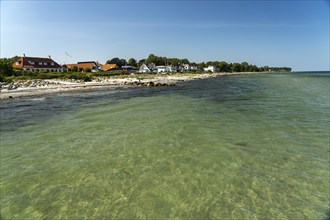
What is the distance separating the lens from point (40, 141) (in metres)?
11.2

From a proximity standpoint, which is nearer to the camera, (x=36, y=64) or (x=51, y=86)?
(x=51, y=86)

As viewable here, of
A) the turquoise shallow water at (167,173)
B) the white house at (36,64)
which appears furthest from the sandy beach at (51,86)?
the white house at (36,64)

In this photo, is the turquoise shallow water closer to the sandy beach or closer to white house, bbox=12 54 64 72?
the sandy beach

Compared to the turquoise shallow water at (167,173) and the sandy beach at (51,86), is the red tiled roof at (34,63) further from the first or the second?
the turquoise shallow water at (167,173)

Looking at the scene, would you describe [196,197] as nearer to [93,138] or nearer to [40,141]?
[93,138]

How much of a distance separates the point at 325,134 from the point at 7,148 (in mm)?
16653

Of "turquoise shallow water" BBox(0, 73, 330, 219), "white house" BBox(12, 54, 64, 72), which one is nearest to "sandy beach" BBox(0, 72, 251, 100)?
"turquoise shallow water" BBox(0, 73, 330, 219)

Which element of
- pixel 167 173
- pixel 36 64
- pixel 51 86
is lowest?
pixel 167 173

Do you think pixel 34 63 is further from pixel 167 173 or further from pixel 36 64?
pixel 167 173

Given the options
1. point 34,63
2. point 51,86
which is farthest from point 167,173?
point 34,63

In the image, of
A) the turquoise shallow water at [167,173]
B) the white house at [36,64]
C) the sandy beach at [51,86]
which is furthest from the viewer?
the white house at [36,64]

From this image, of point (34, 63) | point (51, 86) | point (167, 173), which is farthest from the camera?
point (34, 63)

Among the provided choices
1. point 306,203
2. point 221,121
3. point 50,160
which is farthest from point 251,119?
point 50,160

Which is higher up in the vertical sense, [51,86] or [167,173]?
[51,86]
